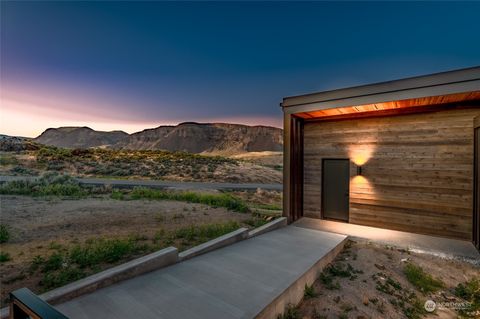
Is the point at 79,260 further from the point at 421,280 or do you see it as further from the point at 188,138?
the point at 188,138

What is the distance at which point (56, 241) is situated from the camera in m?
5.27

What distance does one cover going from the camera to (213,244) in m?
4.81

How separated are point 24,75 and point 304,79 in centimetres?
2141

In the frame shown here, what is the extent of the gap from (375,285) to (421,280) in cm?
93

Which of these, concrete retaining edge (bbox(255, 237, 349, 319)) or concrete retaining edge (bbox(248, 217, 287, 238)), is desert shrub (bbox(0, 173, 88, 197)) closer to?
concrete retaining edge (bbox(248, 217, 287, 238))

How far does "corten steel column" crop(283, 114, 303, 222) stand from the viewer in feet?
23.6

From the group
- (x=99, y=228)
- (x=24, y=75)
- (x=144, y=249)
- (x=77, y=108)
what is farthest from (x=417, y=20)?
(x=77, y=108)

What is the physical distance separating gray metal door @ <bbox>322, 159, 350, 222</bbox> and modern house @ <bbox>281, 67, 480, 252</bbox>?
0.10 ft

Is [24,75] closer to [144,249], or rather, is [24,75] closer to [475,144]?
[144,249]

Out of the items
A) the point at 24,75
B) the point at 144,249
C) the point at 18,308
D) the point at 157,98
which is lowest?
the point at 144,249

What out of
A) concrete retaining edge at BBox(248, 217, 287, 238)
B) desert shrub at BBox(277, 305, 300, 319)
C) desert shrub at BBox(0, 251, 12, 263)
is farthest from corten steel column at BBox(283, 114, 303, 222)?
desert shrub at BBox(0, 251, 12, 263)

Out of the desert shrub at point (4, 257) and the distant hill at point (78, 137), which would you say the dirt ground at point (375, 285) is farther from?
the distant hill at point (78, 137)

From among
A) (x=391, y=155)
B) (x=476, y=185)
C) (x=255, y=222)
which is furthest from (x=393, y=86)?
(x=255, y=222)

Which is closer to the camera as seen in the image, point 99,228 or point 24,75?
point 99,228
